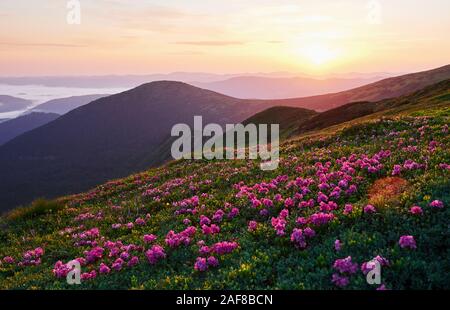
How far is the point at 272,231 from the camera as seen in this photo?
41.5ft

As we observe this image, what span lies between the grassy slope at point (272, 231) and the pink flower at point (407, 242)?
12 centimetres

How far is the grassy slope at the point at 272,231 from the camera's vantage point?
989 centimetres

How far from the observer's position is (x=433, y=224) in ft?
35.3

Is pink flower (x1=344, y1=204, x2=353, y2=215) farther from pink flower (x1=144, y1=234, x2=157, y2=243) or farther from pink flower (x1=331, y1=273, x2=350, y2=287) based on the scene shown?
pink flower (x1=144, y1=234, x2=157, y2=243)

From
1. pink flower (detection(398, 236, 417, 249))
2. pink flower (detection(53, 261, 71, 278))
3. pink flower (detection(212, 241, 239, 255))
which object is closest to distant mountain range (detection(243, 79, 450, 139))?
pink flower (detection(398, 236, 417, 249))

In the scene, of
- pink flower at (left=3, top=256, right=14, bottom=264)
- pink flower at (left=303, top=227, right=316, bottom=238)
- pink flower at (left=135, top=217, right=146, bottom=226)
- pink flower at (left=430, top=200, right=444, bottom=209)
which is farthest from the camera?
pink flower at (left=135, top=217, right=146, bottom=226)

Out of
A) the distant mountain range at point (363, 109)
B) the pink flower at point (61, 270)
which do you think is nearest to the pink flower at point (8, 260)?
the pink flower at point (61, 270)

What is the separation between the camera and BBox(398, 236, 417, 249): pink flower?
9.92m

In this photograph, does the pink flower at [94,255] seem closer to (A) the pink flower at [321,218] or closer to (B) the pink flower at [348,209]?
(A) the pink flower at [321,218]

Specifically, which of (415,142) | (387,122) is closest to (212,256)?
(415,142)

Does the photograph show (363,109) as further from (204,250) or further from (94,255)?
(204,250)

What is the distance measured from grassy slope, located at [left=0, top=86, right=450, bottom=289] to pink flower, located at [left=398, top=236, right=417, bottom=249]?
12 cm

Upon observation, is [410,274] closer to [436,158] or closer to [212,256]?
[212,256]
